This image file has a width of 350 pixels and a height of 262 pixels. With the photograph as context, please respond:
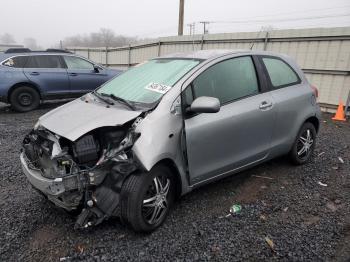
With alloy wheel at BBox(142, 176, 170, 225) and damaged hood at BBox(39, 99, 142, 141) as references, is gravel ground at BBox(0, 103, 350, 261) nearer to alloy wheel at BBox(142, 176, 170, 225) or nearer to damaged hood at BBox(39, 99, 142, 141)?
alloy wheel at BBox(142, 176, 170, 225)

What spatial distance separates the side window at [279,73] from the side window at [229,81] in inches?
12.6

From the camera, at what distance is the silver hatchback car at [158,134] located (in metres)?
2.70

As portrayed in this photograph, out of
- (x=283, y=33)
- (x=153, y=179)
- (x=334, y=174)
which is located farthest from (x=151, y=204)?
(x=283, y=33)

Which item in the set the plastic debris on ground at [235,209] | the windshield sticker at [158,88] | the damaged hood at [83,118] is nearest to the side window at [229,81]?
the windshield sticker at [158,88]

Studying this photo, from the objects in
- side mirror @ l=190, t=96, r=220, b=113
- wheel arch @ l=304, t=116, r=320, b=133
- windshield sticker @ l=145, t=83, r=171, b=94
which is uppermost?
windshield sticker @ l=145, t=83, r=171, b=94

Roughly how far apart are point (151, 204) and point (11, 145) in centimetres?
384

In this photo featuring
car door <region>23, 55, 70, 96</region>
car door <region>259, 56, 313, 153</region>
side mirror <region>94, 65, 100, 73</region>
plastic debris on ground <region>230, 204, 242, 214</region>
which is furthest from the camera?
side mirror <region>94, 65, 100, 73</region>

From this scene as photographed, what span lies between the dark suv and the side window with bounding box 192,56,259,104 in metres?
6.70

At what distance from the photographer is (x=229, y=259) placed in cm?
265

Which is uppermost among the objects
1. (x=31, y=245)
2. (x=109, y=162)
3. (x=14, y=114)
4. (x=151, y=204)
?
(x=109, y=162)

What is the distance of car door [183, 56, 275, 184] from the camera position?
123 inches

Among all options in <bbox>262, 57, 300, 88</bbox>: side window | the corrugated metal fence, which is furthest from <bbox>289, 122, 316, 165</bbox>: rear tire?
the corrugated metal fence

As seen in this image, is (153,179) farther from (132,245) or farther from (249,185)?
(249,185)

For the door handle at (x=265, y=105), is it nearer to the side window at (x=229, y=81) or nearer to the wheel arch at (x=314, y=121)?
the side window at (x=229, y=81)
